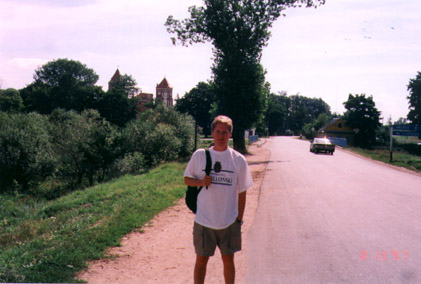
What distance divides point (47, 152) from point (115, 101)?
126 feet

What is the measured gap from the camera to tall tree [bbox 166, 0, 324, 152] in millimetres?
28141

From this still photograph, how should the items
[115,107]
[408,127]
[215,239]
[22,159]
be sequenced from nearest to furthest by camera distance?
[215,239], [22,159], [408,127], [115,107]

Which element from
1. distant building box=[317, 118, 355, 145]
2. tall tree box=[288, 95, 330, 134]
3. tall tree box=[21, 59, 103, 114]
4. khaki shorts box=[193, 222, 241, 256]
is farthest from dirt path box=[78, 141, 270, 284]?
tall tree box=[288, 95, 330, 134]

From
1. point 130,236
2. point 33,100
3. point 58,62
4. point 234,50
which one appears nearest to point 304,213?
point 130,236

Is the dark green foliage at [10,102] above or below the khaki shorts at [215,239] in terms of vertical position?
above

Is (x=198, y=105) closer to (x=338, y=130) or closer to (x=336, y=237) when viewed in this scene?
(x=338, y=130)

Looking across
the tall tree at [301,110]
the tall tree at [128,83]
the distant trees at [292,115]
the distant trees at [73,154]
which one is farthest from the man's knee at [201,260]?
the tall tree at [301,110]

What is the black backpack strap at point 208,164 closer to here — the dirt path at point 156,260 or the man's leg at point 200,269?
the man's leg at point 200,269

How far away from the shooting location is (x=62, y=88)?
224ft

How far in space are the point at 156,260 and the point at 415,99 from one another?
222 ft

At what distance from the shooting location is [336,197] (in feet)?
32.1

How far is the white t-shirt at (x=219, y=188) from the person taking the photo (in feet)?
11.0

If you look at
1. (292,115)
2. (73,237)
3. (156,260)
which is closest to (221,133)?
(156,260)
